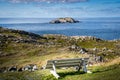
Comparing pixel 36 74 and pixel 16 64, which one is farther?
pixel 16 64

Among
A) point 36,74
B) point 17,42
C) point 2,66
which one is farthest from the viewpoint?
point 17,42

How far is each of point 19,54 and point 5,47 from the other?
11190mm

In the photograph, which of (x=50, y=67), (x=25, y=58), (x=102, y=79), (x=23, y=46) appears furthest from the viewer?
(x=23, y=46)

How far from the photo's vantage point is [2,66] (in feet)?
182

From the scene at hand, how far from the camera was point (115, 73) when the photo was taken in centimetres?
3212

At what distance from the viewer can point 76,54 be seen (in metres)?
60.8

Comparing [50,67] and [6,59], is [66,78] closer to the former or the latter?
[50,67]

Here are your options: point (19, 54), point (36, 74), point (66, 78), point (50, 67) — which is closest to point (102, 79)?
point (66, 78)

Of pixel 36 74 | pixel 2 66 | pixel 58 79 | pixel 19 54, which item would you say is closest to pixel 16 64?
pixel 2 66

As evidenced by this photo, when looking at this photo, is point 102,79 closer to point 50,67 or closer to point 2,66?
point 50,67

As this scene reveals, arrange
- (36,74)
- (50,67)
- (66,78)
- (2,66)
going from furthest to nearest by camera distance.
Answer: (2,66) < (36,74) < (50,67) < (66,78)

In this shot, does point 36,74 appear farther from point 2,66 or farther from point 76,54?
point 76,54

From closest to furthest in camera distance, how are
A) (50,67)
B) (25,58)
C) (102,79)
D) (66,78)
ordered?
(102,79) < (66,78) < (50,67) < (25,58)

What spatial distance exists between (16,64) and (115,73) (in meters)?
25.9
